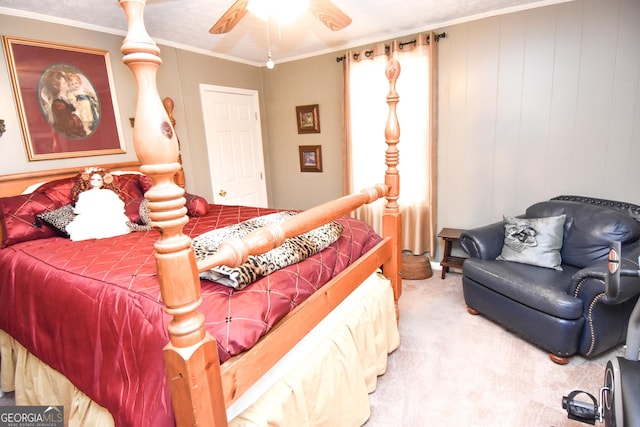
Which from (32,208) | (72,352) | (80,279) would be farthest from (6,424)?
(32,208)

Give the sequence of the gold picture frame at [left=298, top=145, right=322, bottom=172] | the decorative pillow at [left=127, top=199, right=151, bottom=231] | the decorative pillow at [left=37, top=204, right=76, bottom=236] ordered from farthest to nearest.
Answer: the gold picture frame at [left=298, top=145, right=322, bottom=172] → the decorative pillow at [left=127, top=199, right=151, bottom=231] → the decorative pillow at [left=37, top=204, right=76, bottom=236]

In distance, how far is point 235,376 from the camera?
41.4 inches

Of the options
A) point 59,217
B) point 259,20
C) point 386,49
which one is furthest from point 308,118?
point 59,217

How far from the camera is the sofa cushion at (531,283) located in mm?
1973

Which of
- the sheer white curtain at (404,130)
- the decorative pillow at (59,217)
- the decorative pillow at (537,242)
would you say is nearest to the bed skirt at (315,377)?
the decorative pillow at (59,217)

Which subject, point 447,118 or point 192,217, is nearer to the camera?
point 192,217

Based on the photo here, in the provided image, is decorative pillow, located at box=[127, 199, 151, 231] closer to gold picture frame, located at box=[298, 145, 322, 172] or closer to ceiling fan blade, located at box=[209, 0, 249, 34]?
ceiling fan blade, located at box=[209, 0, 249, 34]

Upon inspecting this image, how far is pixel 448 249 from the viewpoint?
329 cm

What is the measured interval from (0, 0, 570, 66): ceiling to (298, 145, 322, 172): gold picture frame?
1.09 m

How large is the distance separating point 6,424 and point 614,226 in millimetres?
3714

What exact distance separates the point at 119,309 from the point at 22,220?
1399mm

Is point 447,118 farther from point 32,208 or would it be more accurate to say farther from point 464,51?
point 32,208

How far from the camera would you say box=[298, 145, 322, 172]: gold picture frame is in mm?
4114

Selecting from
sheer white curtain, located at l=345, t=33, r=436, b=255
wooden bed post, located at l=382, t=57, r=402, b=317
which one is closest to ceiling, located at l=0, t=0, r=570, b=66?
sheer white curtain, located at l=345, t=33, r=436, b=255
